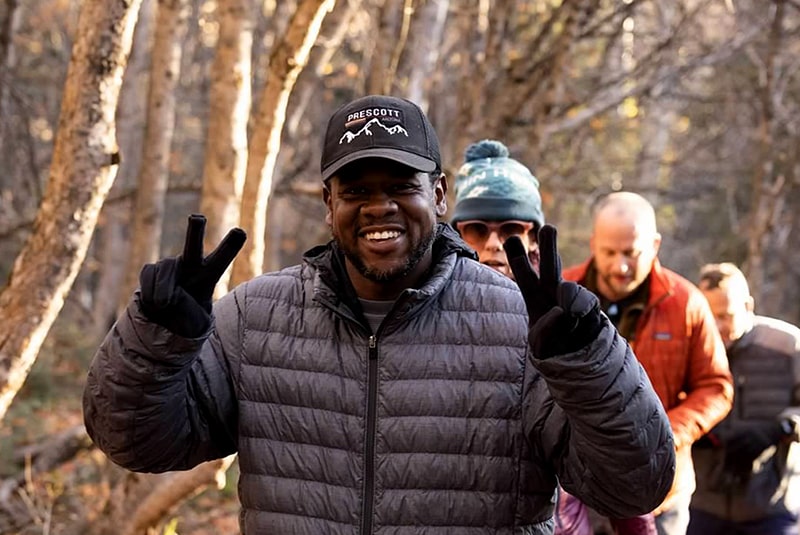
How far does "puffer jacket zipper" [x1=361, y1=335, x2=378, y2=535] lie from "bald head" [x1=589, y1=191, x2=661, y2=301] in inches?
80.9

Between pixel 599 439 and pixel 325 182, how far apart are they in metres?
1.02

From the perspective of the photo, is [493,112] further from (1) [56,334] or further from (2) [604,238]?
(1) [56,334]

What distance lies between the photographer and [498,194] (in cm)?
420

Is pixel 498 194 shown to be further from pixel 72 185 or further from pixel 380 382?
pixel 380 382

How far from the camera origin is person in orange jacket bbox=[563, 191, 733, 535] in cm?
425

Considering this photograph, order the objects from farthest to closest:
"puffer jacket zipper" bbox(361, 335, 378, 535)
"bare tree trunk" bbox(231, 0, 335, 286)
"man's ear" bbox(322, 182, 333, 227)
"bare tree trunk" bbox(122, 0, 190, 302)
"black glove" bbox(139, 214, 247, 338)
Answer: "bare tree trunk" bbox(122, 0, 190, 302) < "bare tree trunk" bbox(231, 0, 335, 286) < "man's ear" bbox(322, 182, 333, 227) < "puffer jacket zipper" bbox(361, 335, 378, 535) < "black glove" bbox(139, 214, 247, 338)

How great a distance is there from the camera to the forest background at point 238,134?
3873 millimetres

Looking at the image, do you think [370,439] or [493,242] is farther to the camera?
[493,242]

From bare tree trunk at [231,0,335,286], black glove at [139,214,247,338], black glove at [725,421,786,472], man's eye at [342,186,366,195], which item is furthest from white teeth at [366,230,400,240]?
black glove at [725,421,786,472]

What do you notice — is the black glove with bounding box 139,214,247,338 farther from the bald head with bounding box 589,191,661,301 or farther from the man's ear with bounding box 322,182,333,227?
the bald head with bounding box 589,191,661,301

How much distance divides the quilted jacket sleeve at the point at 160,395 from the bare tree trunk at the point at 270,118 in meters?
2.41

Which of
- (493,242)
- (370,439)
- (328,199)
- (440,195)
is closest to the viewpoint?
(370,439)

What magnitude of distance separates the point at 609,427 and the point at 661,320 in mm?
2192

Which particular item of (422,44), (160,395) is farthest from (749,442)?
(422,44)
